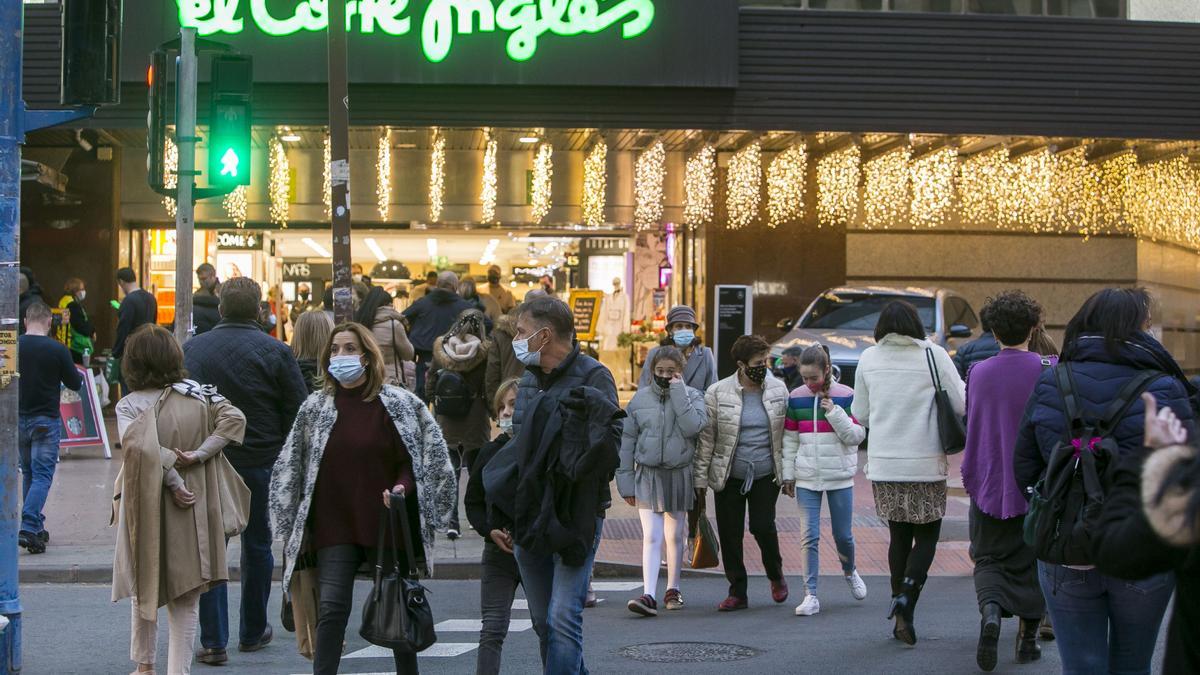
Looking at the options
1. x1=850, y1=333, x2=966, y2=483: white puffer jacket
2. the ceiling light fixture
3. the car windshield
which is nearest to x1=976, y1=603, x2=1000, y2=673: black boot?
x1=850, y1=333, x2=966, y2=483: white puffer jacket

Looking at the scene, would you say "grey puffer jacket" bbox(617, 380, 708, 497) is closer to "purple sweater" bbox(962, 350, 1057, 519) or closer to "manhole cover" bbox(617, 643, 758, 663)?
"manhole cover" bbox(617, 643, 758, 663)

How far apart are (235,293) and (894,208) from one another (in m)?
14.7

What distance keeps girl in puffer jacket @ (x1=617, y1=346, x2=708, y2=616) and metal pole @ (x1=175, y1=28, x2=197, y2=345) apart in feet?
10.9

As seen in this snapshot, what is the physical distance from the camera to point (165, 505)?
714 cm

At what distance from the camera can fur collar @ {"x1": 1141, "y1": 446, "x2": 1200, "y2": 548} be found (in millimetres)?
3383

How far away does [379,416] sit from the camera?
21.9ft

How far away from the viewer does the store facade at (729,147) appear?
17703 mm

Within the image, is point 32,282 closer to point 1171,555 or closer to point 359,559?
point 359,559

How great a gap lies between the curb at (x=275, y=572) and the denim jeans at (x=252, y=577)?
8.70 feet

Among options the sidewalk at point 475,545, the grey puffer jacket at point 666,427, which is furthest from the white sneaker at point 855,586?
the sidewalk at point 475,545

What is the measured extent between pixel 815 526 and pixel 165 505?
14.2ft

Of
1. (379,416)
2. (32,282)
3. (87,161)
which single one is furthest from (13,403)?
(87,161)

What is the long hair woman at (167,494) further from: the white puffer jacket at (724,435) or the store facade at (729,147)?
the store facade at (729,147)

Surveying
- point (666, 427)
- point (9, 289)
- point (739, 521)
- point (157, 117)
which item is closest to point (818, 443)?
point (739, 521)
